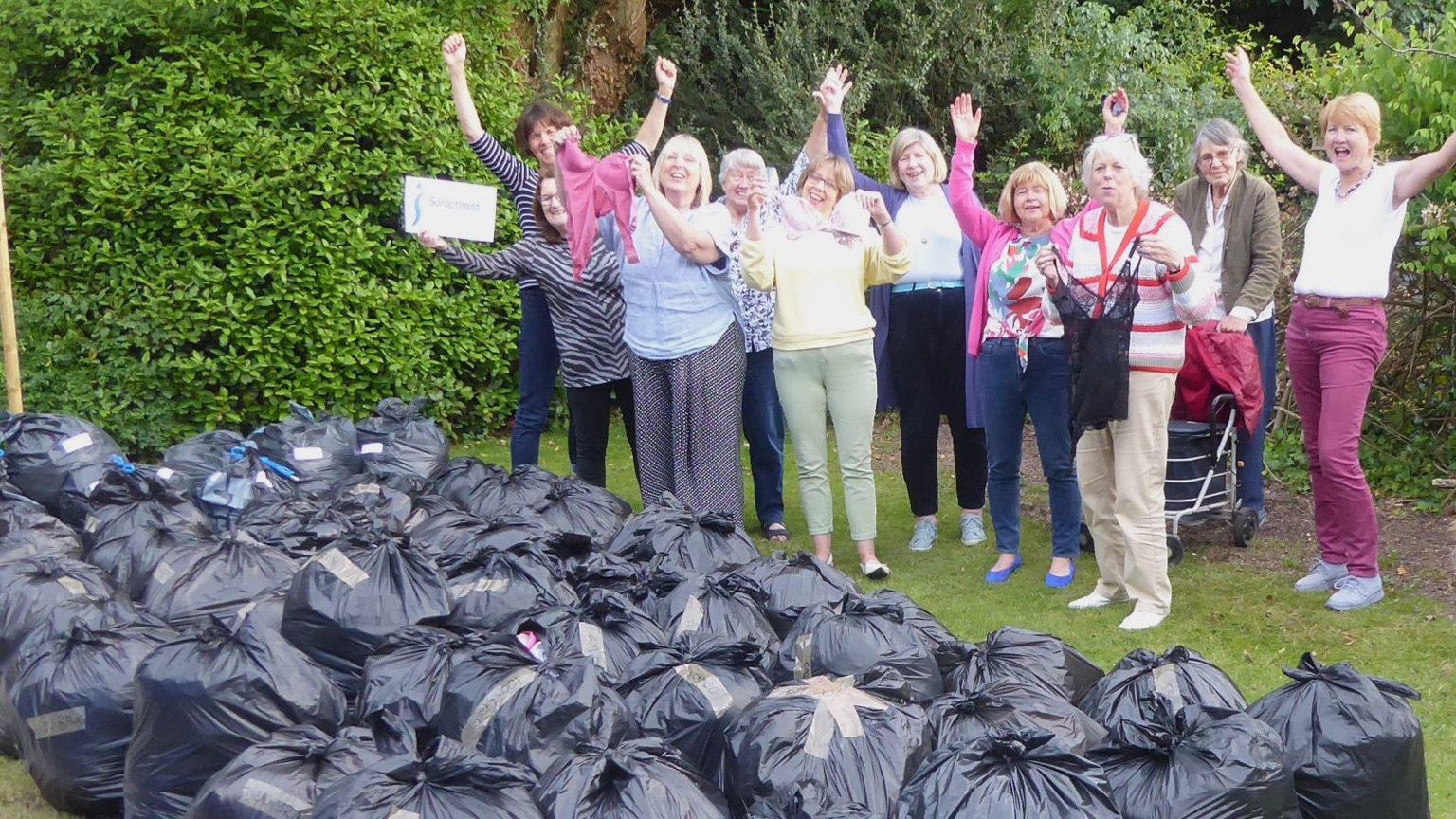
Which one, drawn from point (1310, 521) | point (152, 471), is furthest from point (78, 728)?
point (1310, 521)

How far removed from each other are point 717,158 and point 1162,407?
7156 millimetres

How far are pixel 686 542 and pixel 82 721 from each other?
6.43ft

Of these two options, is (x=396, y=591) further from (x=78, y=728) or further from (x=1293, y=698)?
(x=1293, y=698)

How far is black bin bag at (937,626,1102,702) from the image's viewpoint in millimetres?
3479

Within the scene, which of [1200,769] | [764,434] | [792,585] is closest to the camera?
[1200,769]

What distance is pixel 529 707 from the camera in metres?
3.13

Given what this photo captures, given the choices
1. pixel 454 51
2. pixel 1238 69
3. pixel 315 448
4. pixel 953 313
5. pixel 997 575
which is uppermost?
pixel 454 51

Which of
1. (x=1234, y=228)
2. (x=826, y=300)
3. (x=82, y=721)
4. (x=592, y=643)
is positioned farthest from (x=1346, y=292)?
(x=82, y=721)

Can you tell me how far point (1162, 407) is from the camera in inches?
196

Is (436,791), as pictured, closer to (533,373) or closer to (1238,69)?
(533,373)

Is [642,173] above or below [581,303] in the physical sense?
above

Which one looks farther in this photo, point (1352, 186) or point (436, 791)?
point (1352, 186)

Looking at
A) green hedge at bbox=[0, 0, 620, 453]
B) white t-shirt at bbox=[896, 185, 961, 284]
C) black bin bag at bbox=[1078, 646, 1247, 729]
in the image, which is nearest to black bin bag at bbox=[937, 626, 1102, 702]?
black bin bag at bbox=[1078, 646, 1247, 729]

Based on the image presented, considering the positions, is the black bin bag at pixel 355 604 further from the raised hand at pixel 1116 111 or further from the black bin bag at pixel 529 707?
the raised hand at pixel 1116 111
